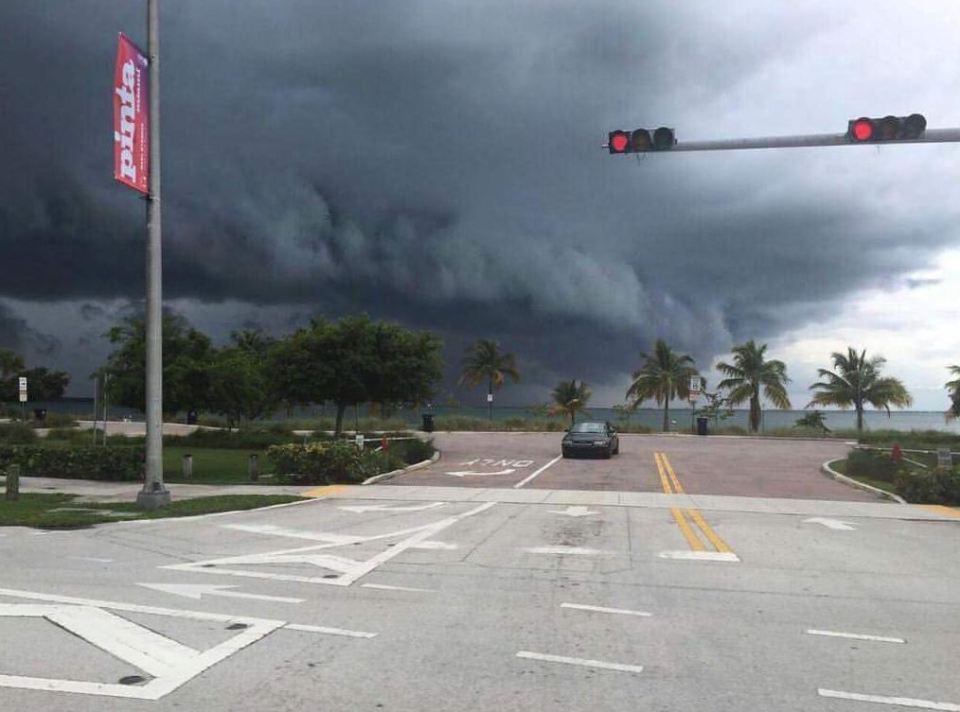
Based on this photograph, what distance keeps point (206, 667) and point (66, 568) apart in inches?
193

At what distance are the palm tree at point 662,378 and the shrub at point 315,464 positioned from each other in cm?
4067

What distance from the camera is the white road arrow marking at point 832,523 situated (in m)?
14.5

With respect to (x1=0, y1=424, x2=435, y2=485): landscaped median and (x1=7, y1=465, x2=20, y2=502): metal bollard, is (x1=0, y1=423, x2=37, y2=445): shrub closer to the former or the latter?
(x1=0, y1=424, x2=435, y2=485): landscaped median

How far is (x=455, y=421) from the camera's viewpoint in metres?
57.0

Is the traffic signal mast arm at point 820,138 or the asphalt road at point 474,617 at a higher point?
the traffic signal mast arm at point 820,138

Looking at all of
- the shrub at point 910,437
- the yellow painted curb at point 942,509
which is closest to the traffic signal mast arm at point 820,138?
the yellow painted curb at point 942,509

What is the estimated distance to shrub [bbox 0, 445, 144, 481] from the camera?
2316 cm

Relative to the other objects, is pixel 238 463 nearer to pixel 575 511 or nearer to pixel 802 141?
pixel 575 511

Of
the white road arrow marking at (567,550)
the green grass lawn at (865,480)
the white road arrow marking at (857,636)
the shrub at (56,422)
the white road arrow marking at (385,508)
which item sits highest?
the shrub at (56,422)

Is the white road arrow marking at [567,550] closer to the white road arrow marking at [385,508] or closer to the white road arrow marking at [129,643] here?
the white road arrow marking at [129,643]

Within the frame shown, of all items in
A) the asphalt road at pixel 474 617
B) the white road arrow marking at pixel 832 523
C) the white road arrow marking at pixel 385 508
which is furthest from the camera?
the white road arrow marking at pixel 385 508

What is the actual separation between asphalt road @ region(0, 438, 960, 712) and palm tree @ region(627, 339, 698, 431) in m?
46.1

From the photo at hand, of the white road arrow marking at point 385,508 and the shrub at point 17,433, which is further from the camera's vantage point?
the shrub at point 17,433

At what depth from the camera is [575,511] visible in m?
16.2
